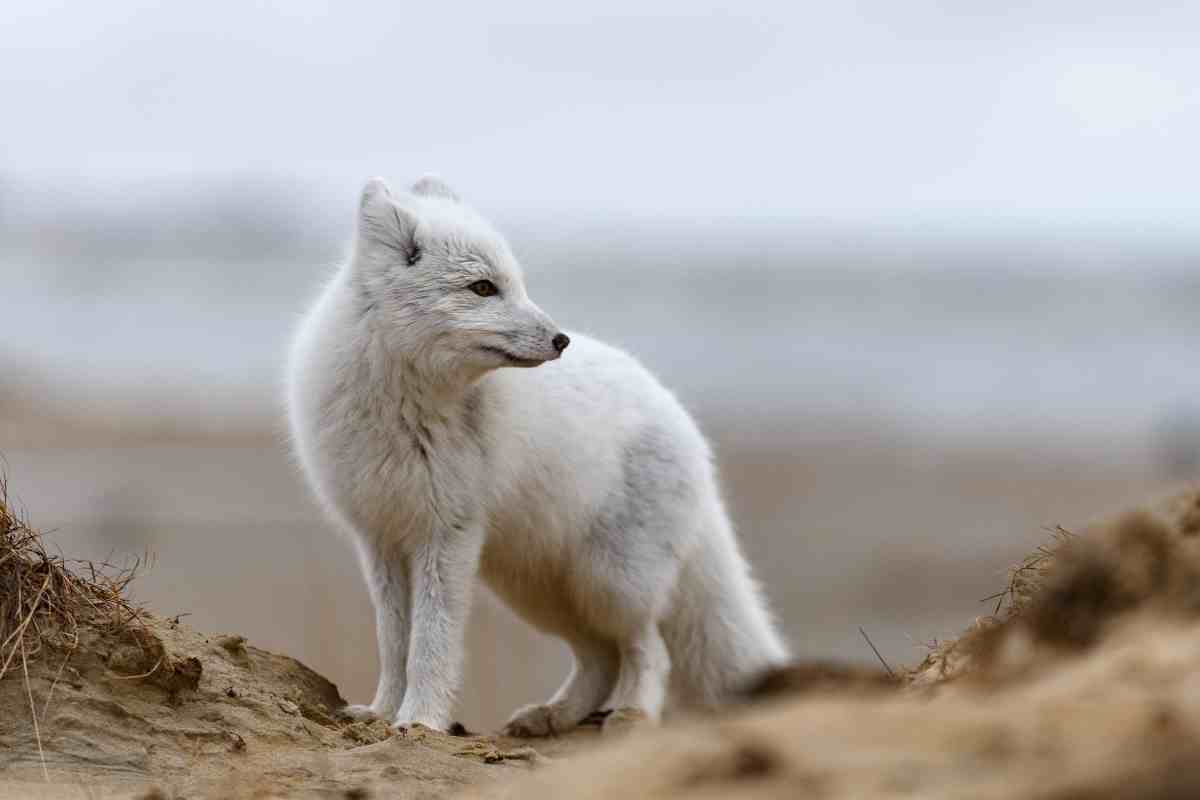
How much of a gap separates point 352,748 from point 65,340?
26.7m

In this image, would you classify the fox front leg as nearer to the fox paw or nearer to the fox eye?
the fox paw

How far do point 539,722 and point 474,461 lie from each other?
4.64ft

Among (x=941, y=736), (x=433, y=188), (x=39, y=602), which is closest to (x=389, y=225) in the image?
(x=433, y=188)

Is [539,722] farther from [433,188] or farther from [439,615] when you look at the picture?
[433,188]

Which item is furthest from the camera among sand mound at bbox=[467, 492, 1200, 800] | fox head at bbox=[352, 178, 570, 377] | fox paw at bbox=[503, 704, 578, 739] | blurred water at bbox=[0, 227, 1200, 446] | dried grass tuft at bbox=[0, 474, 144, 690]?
blurred water at bbox=[0, 227, 1200, 446]

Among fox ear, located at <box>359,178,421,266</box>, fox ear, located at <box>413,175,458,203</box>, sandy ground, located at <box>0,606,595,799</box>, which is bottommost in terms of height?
sandy ground, located at <box>0,606,595,799</box>

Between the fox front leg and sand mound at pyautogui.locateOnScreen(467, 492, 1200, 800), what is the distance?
3.68 m

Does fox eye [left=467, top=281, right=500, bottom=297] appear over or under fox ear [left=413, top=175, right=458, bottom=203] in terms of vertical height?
under

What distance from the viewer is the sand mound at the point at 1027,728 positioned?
276 centimetres

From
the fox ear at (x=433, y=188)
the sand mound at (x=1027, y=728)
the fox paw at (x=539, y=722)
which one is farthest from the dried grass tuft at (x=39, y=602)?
the sand mound at (x=1027, y=728)

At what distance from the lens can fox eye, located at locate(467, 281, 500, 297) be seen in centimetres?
713

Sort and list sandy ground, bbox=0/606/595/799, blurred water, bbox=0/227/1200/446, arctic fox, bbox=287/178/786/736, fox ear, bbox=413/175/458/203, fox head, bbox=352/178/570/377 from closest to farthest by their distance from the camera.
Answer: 1. sandy ground, bbox=0/606/595/799
2. fox head, bbox=352/178/570/377
3. arctic fox, bbox=287/178/786/736
4. fox ear, bbox=413/175/458/203
5. blurred water, bbox=0/227/1200/446

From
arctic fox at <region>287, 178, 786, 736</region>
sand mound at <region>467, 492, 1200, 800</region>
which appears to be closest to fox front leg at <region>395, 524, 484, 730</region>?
arctic fox at <region>287, 178, 786, 736</region>

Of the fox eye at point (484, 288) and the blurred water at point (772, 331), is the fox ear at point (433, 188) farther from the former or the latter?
the blurred water at point (772, 331)
